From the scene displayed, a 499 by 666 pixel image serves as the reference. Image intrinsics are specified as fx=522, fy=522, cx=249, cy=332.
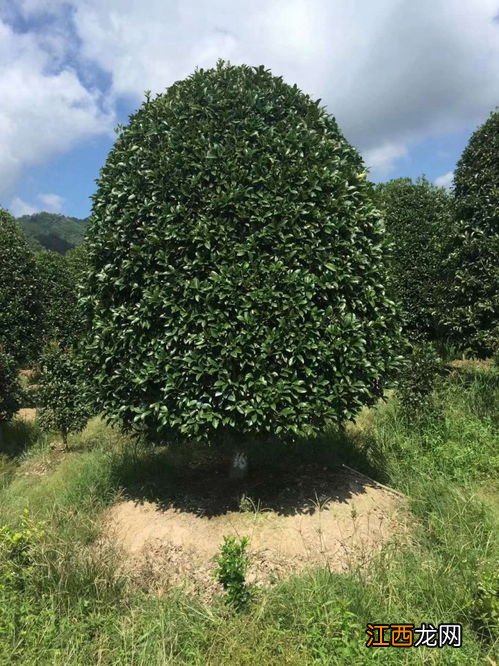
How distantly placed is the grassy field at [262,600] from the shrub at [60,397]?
2.87 m

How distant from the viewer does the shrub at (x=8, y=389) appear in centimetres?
853

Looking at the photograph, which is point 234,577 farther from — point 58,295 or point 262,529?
point 58,295

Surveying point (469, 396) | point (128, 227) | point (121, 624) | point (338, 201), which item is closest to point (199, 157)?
point (128, 227)

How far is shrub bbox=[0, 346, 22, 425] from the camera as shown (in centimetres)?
853

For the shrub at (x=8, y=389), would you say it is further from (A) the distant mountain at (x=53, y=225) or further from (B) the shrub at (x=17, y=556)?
(A) the distant mountain at (x=53, y=225)

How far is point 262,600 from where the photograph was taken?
329 cm

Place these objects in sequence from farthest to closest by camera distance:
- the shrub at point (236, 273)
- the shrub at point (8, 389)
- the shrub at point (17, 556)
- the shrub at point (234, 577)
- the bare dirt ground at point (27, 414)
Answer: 1. the bare dirt ground at point (27, 414)
2. the shrub at point (8, 389)
3. the shrub at point (236, 273)
4. the shrub at point (17, 556)
5. the shrub at point (234, 577)

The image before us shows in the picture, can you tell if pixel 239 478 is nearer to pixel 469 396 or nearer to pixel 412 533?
pixel 412 533

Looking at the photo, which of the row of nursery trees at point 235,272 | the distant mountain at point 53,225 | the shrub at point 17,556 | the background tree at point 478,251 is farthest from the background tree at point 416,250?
the distant mountain at point 53,225

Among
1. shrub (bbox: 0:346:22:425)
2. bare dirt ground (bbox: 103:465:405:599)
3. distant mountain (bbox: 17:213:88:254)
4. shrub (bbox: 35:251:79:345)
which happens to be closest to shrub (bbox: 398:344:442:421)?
bare dirt ground (bbox: 103:465:405:599)

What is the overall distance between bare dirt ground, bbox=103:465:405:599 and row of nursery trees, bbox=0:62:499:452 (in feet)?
2.09

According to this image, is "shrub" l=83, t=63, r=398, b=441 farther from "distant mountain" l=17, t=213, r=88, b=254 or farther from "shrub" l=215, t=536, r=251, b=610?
"distant mountain" l=17, t=213, r=88, b=254

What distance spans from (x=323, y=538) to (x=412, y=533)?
70cm

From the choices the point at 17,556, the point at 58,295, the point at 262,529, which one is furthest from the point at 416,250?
the point at 58,295
